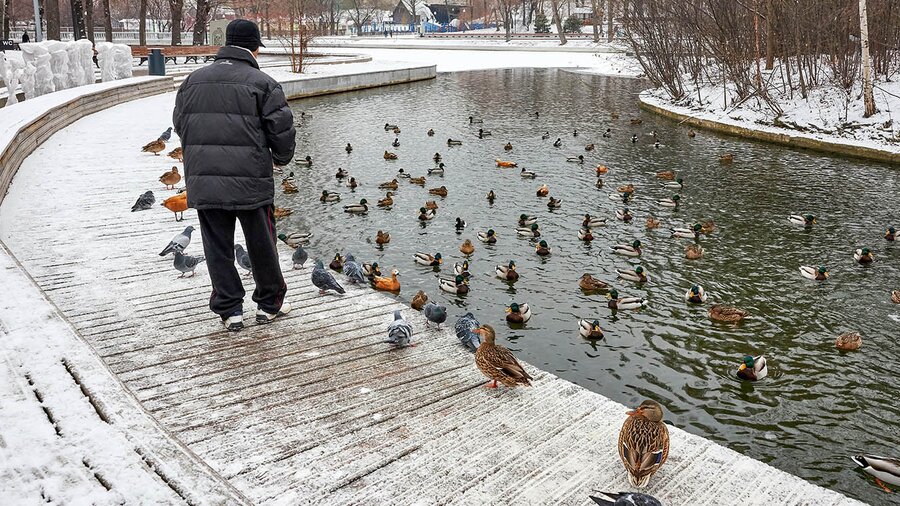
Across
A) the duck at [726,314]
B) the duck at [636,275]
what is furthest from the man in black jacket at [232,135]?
the duck at [636,275]

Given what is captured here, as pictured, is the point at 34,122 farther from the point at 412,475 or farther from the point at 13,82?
the point at 412,475

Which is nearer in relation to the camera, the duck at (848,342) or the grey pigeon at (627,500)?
the grey pigeon at (627,500)

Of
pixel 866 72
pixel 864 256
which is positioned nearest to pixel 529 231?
pixel 864 256

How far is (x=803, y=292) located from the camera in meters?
11.9

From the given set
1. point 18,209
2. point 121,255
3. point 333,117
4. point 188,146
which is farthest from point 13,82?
point 188,146

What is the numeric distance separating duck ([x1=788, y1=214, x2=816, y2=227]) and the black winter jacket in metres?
12.5

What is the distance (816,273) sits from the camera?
40.7 feet

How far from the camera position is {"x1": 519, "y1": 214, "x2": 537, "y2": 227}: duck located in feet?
50.2

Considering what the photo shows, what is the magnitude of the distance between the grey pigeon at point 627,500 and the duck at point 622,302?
6.61m

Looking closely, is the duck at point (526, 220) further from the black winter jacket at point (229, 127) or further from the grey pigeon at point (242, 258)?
the black winter jacket at point (229, 127)

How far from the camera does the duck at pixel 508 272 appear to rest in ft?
40.7

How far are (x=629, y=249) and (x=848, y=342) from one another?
456cm

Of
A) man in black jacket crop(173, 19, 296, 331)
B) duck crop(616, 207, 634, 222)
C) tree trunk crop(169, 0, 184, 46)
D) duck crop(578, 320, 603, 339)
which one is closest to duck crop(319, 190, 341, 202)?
duck crop(616, 207, 634, 222)

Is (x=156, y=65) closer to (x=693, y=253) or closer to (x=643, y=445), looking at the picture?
(x=693, y=253)
